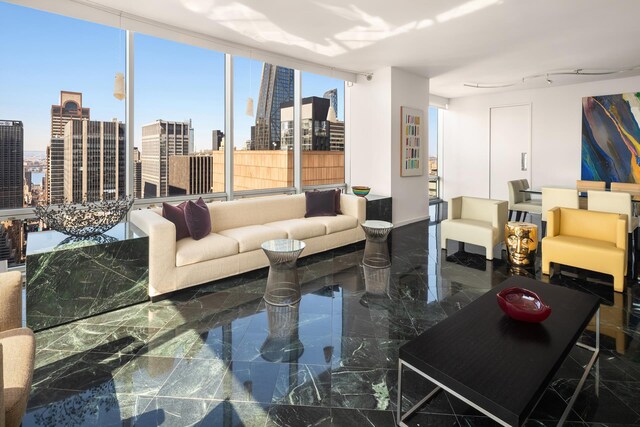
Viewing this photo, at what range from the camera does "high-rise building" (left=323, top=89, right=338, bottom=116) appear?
261 inches

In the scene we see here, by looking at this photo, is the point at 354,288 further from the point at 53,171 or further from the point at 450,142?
the point at 450,142

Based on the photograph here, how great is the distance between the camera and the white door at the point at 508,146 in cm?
819

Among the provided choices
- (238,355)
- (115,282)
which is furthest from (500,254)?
(115,282)

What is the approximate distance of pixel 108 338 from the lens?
104 inches

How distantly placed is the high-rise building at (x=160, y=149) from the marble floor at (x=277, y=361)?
5.62ft

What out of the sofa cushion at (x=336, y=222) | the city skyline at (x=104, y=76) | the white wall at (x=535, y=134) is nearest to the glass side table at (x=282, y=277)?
the sofa cushion at (x=336, y=222)

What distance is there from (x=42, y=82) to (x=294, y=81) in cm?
346

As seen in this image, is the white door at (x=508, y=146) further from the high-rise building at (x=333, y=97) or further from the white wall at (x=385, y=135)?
the high-rise building at (x=333, y=97)

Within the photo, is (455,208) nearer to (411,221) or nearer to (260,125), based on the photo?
(411,221)

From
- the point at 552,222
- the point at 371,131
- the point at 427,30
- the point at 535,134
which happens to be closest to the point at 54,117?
the point at 427,30

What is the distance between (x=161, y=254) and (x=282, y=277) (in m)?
1.13

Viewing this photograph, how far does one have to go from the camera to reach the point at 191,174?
4984 millimetres

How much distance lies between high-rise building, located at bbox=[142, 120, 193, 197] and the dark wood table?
3899 mm

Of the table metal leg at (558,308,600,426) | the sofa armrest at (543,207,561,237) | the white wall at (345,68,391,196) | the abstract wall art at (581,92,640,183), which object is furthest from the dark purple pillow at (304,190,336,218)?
the abstract wall art at (581,92,640,183)
